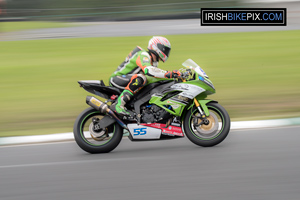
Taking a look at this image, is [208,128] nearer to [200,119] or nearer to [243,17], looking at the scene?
[200,119]

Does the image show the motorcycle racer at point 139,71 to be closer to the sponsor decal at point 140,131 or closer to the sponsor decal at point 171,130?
the sponsor decal at point 140,131

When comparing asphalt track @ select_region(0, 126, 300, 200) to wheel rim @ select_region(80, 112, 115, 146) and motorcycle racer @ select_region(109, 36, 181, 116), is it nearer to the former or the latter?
wheel rim @ select_region(80, 112, 115, 146)

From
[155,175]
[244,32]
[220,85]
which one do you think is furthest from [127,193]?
[244,32]

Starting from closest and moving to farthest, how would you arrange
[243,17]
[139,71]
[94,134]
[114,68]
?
1. [94,134]
2. [139,71]
3. [114,68]
4. [243,17]

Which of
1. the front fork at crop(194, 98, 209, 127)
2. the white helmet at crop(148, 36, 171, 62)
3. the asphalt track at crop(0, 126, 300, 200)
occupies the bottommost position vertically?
the asphalt track at crop(0, 126, 300, 200)

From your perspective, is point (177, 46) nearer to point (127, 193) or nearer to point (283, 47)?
point (283, 47)

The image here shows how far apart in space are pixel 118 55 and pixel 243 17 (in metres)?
9.09

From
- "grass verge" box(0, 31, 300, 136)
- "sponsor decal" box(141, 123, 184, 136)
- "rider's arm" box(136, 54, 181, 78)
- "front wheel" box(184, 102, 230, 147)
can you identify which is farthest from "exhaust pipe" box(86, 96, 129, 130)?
"grass verge" box(0, 31, 300, 136)

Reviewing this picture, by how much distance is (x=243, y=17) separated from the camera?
22.6 m

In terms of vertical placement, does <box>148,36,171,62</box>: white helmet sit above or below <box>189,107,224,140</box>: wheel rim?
above

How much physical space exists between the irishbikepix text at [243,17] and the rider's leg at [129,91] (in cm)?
1412

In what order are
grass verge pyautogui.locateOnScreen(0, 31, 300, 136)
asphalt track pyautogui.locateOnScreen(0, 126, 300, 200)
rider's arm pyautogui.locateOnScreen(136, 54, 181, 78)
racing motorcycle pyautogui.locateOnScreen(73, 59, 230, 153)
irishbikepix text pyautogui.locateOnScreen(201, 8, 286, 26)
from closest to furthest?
asphalt track pyautogui.locateOnScreen(0, 126, 300, 200)
rider's arm pyautogui.locateOnScreen(136, 54, 181, 78)
racing motorcycle pyautogui.locateOnScreen(73, 59, 230, 153)
grass verge pyautogui.locateOnScreen(0, 31, 300, 136)
irishbikepix text pyautogui.locateOnScreen(201, 8, 286, 26)

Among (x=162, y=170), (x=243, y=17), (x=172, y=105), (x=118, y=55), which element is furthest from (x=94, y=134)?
(x=243, y=17)

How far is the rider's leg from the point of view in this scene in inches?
268
